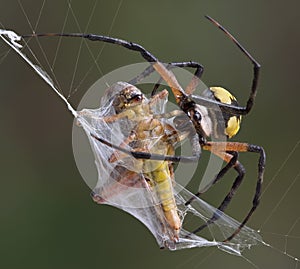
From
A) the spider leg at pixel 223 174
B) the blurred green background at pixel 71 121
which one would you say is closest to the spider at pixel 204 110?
the spider leg at pixel 223 174

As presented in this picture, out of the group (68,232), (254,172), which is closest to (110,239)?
(68,232)

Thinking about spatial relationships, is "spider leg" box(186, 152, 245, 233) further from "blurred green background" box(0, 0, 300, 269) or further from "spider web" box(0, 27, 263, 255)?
"blurred green background" box(0, 0, 300, 269)

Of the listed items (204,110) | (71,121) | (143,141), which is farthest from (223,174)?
(71,121)

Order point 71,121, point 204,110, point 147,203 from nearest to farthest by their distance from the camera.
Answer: point 147,203 < point 204,110 < point 71,121

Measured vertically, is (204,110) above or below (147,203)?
above

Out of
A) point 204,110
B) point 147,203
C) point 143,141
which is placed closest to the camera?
point 143,141

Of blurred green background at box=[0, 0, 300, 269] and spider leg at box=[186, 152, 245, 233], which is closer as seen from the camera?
spider leg at box=[186, 152, 245, 233]

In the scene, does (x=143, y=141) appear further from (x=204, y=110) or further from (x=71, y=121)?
(x=71, y=121)

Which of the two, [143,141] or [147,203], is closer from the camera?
[143,141]

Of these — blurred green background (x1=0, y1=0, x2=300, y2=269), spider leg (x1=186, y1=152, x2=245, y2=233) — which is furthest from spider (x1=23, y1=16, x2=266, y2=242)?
blurred green background (x1=0, y1=0, x2=300, y2=269)

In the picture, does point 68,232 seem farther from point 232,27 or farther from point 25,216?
point 232,27
